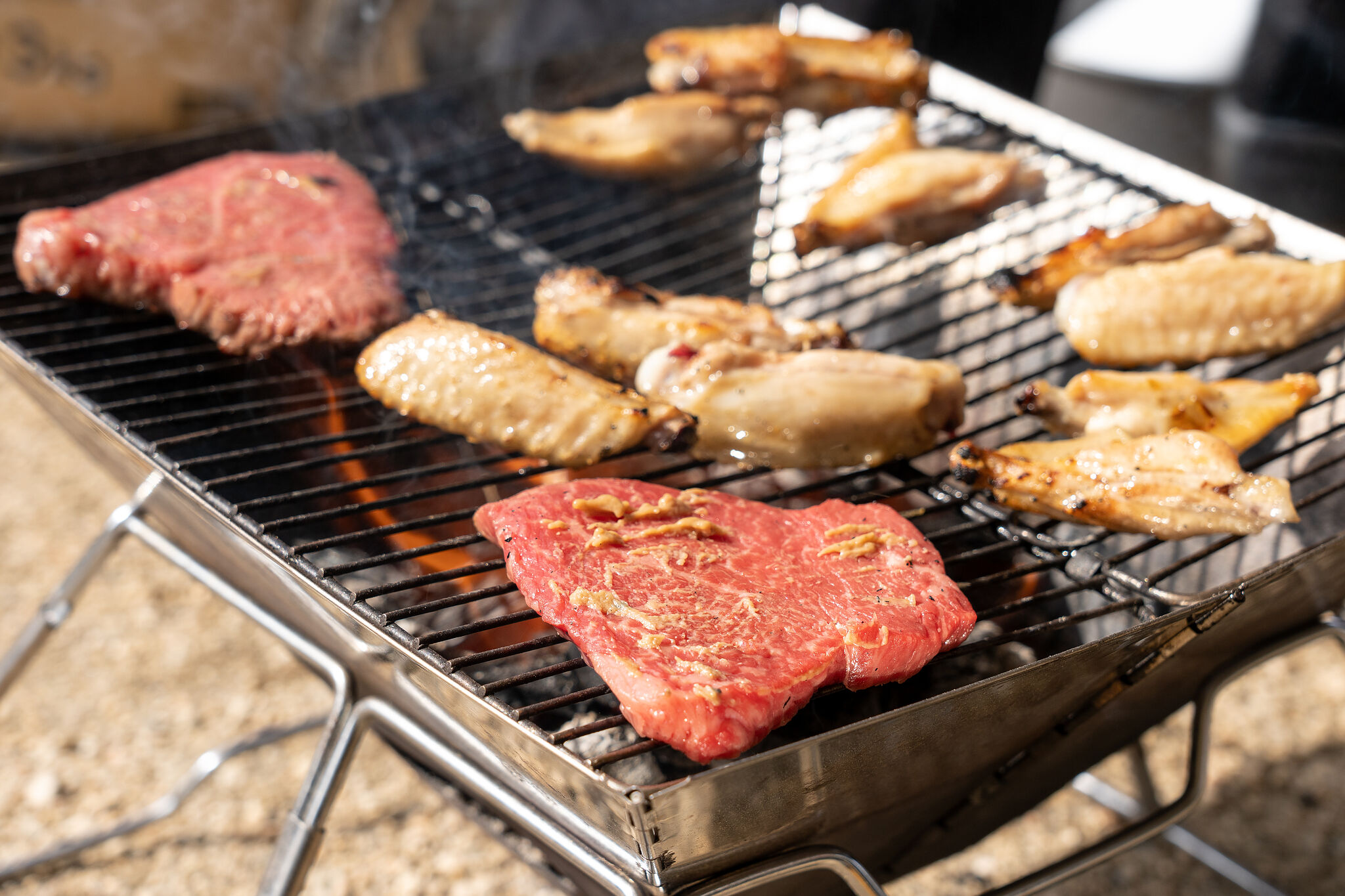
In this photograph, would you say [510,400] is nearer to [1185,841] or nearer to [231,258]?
[231,258]

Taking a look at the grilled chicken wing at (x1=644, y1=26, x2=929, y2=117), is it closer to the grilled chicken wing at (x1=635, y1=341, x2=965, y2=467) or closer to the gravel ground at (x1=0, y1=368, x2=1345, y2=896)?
the grilled chicken wing at (x1=635, y1=341, x2=965, y2=467)

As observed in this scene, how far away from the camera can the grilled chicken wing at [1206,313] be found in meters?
2.52

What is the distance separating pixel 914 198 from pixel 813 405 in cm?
104

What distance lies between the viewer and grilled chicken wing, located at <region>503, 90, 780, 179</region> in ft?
10.7

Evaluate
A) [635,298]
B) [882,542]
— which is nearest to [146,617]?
[635,298]

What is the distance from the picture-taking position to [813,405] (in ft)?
7.33

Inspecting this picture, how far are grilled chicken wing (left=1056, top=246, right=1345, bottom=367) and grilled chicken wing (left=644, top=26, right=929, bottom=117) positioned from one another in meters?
1.33

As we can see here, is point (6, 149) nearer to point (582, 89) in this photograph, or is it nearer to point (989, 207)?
point (582, 89)

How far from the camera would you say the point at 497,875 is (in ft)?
11.1

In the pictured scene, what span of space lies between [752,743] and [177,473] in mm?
1270

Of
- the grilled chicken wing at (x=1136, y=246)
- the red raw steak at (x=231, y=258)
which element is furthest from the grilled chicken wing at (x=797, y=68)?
the red raw steak at (x=231, y=258)

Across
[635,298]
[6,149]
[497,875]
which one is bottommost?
[497,875]

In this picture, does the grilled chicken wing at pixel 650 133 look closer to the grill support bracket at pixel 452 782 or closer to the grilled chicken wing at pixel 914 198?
the grilled chicken wing at pixel 914 198

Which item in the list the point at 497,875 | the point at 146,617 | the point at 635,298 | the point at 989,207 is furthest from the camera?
the point at 146,617
